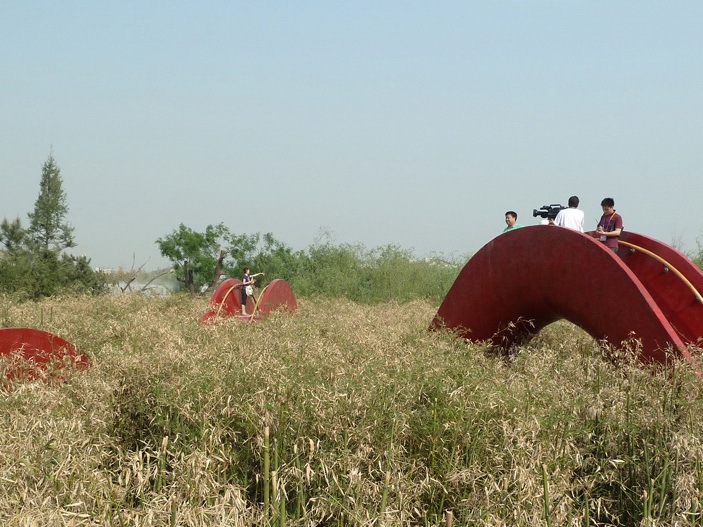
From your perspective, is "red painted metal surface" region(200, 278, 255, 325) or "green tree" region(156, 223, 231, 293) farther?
"green tree" region(156, 223, 231, 293)

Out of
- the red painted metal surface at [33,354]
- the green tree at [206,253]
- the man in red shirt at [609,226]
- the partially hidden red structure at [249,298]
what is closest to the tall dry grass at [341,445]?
the red painted metal surface at [33,354]

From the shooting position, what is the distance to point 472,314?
9.60 metres

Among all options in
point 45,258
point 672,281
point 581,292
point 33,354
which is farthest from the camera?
point 45,258

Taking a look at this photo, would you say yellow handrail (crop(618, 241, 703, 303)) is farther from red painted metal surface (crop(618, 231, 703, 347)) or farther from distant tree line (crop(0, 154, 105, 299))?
distant tree line (crop(0, 154, 105, 299))

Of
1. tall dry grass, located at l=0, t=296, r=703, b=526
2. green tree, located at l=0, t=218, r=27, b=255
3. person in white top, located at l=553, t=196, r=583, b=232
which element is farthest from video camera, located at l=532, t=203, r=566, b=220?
green tree, located at l=0, t=218, r=27, b=255

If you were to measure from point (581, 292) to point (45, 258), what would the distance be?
19665 millimetres

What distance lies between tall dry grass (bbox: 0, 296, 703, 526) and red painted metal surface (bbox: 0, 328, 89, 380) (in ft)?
2.13

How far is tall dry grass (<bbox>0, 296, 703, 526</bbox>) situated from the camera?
159 inches

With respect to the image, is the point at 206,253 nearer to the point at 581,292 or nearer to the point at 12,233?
the point at 12,233

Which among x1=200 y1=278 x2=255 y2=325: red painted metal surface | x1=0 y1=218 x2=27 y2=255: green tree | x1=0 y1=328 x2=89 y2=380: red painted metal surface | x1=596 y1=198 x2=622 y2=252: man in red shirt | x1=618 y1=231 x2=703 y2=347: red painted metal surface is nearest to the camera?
x1=0 y1=328 x2=89 y2=380: red painted metal surface

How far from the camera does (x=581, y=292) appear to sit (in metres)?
8.02

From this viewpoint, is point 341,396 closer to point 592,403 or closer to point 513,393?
point 513,393

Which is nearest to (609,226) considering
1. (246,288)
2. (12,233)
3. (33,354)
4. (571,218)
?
(571,218)

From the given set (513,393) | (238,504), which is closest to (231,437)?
(238,504)
